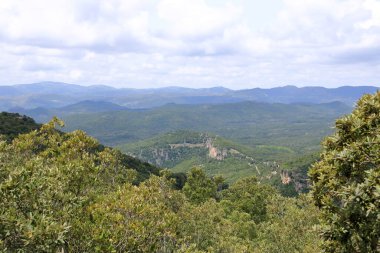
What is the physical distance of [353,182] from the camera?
18.7 metres

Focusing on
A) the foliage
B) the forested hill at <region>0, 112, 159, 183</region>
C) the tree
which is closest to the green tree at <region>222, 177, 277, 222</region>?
the forested hill at <region>0, 112, 159, 183</region>

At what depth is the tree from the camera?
1750cm

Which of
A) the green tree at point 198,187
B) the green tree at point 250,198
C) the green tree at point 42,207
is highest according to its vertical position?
the green tree at point 42,207

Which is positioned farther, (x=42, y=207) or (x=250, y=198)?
(x=250, y=198)

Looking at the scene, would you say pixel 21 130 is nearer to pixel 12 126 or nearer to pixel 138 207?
pixel 12 126

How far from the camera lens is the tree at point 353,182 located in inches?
689

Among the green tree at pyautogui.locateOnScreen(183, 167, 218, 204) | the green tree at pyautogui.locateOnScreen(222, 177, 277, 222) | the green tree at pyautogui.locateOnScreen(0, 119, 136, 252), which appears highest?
the green tree at pyautogui.locateOnScreen(0, 119, 136, 252)

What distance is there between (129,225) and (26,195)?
22.4 ft

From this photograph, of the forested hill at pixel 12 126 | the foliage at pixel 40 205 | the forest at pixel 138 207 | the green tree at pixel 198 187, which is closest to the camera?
the forest at pixel 138 207

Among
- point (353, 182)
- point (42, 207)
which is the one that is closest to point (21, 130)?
point (42, 207)

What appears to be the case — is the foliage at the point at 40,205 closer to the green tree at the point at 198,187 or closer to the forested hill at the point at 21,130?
the green tree at the point at 198,187

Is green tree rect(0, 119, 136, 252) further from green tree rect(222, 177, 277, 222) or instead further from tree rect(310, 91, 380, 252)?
green tree rect(222, 177, 277, 222)

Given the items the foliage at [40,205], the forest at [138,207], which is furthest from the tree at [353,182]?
the foliage at [40,205]

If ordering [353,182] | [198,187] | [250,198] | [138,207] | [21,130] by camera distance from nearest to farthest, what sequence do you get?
[353,182], [138,207], [198,187], [250,198], [21,130]
